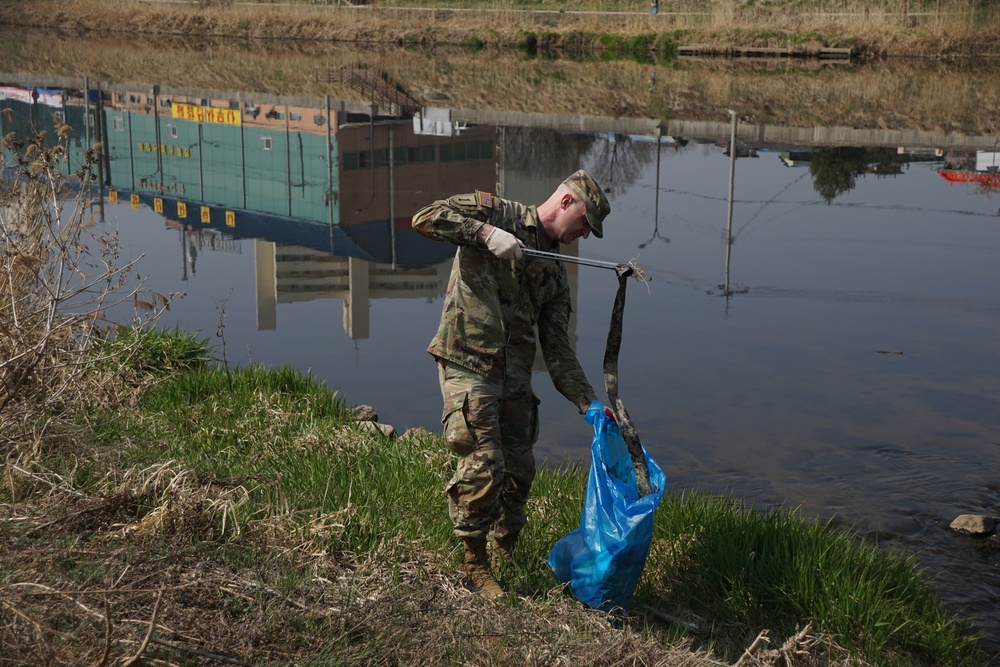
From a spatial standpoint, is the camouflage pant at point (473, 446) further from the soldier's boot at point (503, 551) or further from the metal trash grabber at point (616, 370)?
the metal trash grabber at point (616, 370)

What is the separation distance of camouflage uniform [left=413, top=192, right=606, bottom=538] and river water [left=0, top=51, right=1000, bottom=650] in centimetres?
60

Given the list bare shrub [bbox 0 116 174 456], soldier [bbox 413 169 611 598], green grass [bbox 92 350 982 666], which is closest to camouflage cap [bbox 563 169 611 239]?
soldier [bbox 413 169 611 598]

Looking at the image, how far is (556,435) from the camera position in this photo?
8195mm

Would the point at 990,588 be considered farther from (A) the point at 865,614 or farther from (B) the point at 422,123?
(B) the point at 422,123

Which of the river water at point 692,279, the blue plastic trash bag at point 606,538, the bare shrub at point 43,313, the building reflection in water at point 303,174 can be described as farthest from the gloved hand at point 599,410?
the building reflection in water at point 303,174

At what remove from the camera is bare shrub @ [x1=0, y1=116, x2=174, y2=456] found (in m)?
6.11

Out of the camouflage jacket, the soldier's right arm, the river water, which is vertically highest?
the soldier's right arm

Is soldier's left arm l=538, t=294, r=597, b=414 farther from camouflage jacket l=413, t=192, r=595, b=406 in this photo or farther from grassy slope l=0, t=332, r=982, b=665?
grassy slope l=0, t=332, r=982, b=665

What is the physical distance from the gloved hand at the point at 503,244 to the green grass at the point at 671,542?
146 cm

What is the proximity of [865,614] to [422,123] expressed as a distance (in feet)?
64.4

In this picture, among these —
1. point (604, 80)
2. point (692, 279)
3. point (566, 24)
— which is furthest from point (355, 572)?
point (566, 24)

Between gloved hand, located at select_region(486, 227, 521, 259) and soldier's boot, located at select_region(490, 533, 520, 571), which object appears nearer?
gloved hand, located at select_region(486, 227, 521, 259)

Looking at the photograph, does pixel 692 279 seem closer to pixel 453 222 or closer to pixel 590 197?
pixel 590 197

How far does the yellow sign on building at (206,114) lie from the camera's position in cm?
2498
